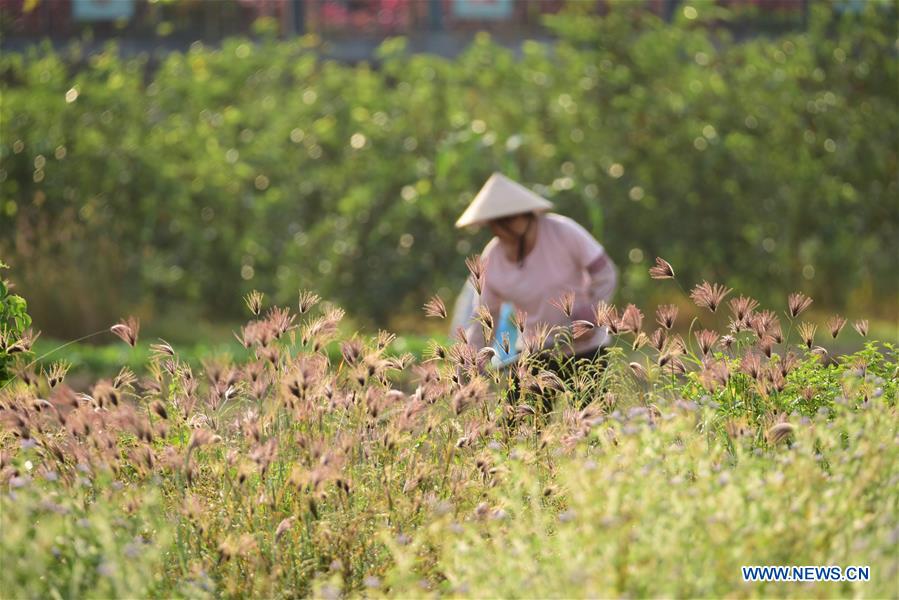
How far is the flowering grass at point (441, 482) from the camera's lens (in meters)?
3.09

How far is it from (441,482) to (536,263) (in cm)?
197

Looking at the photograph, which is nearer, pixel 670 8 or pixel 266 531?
pixel 266 531

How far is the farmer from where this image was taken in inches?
225

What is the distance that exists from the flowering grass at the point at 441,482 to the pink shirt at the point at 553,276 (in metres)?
1.14

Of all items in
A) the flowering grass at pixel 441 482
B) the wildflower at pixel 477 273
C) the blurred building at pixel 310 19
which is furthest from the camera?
the blurred building at pixel 310 19

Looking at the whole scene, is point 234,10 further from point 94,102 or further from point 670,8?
point 94,102

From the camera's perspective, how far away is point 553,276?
228 inches

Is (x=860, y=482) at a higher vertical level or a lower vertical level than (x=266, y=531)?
higher

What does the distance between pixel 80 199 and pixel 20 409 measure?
25.0ft

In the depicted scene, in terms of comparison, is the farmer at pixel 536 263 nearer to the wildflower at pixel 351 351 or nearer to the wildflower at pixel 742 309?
the wildflower at pixel 742 309

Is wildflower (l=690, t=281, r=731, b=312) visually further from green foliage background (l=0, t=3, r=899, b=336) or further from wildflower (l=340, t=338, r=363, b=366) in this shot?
green foliage background (l=0, t=3, r=899, b=336)

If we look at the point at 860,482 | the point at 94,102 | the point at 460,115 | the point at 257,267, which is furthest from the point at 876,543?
the point at 94,102

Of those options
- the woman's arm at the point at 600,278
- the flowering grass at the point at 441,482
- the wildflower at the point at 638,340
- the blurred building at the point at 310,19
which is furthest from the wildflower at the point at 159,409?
the blurred building at the point at 310,19

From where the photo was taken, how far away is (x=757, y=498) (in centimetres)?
317
